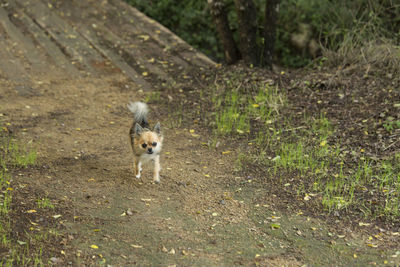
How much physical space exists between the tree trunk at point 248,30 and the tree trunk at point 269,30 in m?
0.17

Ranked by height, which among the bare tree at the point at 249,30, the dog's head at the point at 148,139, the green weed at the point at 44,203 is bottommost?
the green weed at the point at 44,203

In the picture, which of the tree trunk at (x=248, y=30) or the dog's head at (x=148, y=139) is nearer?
the dog's head at (x=148, y=139)

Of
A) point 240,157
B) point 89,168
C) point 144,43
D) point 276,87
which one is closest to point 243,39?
point 276,87

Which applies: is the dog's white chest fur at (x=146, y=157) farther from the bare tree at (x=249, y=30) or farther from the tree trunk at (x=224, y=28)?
the tree trunk at (x=224, y=28)

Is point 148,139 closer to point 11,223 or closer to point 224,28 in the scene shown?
point 11,223

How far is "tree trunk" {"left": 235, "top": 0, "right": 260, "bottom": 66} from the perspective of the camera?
28.5ft

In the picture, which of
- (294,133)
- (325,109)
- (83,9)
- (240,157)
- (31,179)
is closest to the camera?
(31,179)

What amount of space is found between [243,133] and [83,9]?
6249 mm

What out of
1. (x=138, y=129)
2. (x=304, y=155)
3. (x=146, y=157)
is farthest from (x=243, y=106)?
(x=138, y=129)

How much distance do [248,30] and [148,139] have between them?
180 inches

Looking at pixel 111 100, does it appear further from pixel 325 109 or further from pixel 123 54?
pixel 325 109

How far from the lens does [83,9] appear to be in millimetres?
11414

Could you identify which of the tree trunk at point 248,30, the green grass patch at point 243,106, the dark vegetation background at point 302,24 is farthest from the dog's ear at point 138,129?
the dark vegetation background at point 302,24

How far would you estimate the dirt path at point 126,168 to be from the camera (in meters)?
4.29
